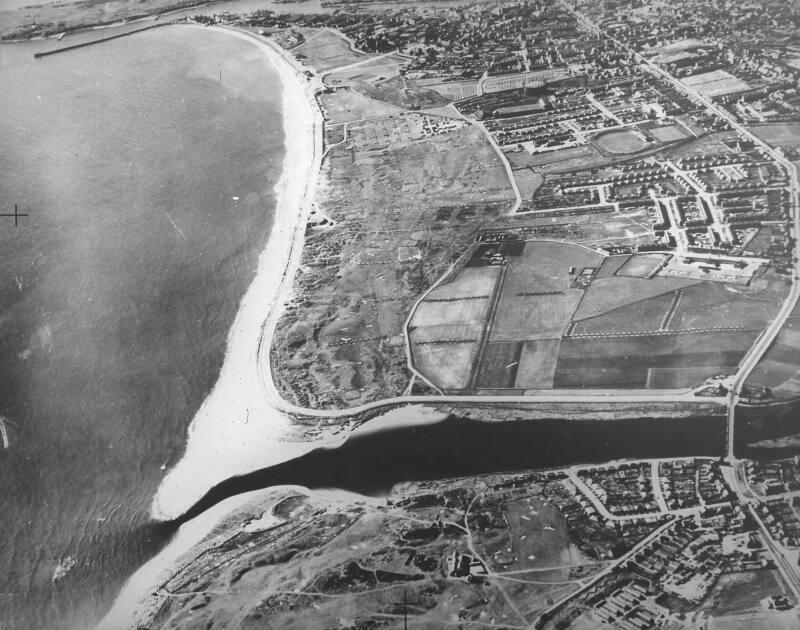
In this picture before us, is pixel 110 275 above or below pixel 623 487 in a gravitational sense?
above

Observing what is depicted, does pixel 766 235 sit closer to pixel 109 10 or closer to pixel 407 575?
pixel 407 575

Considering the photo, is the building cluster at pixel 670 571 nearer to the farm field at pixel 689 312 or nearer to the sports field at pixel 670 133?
the farm field at pixel 689 312

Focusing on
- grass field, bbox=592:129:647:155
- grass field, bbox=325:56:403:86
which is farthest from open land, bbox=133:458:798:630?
grass field, bbox=325:56:403:86

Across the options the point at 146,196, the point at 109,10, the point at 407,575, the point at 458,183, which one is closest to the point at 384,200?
the point at 458,183

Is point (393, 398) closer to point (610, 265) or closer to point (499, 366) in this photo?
point (499, 366)

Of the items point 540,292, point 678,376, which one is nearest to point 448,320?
point 540,292

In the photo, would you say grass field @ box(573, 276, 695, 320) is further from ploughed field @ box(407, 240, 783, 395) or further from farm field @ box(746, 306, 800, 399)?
farm field @ box(746, 306, 800, 399)

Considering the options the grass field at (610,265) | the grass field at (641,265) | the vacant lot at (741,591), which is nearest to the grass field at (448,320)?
the grass field at (610,265)
